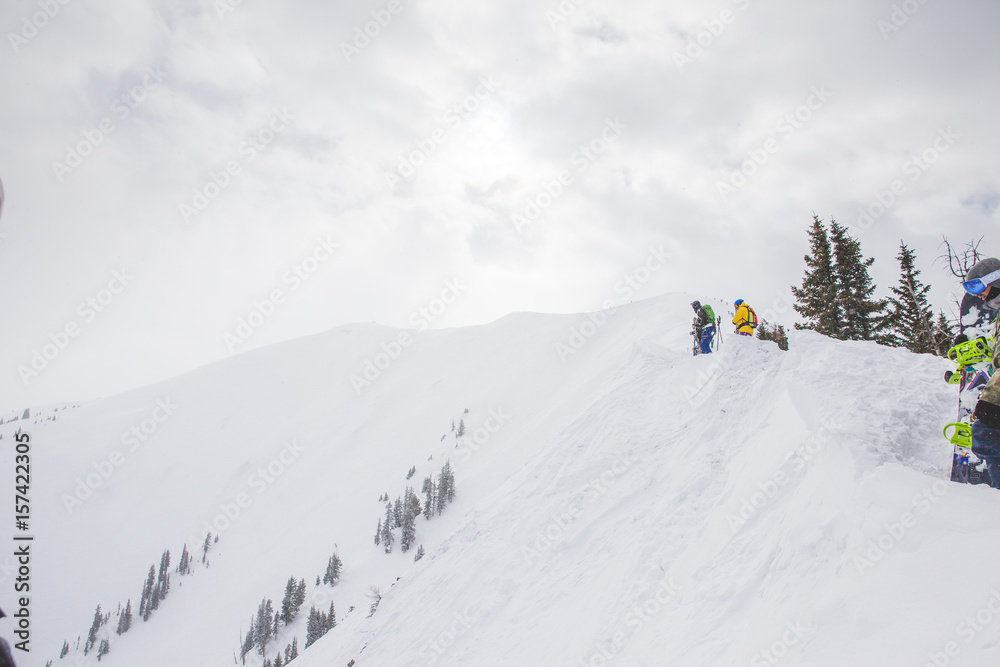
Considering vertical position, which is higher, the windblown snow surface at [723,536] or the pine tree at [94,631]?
the windblown snow surface at [723,536]

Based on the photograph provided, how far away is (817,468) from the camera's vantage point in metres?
6.59

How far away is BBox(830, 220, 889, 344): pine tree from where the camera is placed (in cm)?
2016

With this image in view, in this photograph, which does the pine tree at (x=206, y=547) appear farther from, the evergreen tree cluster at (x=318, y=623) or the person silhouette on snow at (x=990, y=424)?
the person silhouette on snow at (x=990, y=424)

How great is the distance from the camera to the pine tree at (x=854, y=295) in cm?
2016

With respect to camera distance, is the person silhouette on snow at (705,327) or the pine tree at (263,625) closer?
the person silhouette on snow at (705,327)

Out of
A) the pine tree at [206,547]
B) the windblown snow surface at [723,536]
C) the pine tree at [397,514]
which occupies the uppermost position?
the windblown snow surface at [723,536]

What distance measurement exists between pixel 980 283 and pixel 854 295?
17711mm

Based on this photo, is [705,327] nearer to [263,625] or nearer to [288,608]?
[288,608]

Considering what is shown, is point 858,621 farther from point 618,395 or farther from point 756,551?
point 618,395

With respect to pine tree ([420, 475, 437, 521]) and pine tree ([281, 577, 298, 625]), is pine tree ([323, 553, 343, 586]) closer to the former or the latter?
pine tree ([281, 577, 298, 625])

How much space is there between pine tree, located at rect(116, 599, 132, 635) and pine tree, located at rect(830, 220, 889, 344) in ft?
306

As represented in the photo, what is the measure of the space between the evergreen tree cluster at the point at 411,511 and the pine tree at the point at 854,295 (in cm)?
3574

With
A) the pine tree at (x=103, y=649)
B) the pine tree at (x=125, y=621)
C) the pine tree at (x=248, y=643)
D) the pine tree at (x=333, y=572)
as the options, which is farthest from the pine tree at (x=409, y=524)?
the pine tree at (x=125, y=621)

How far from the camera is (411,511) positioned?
4744 centimetres
